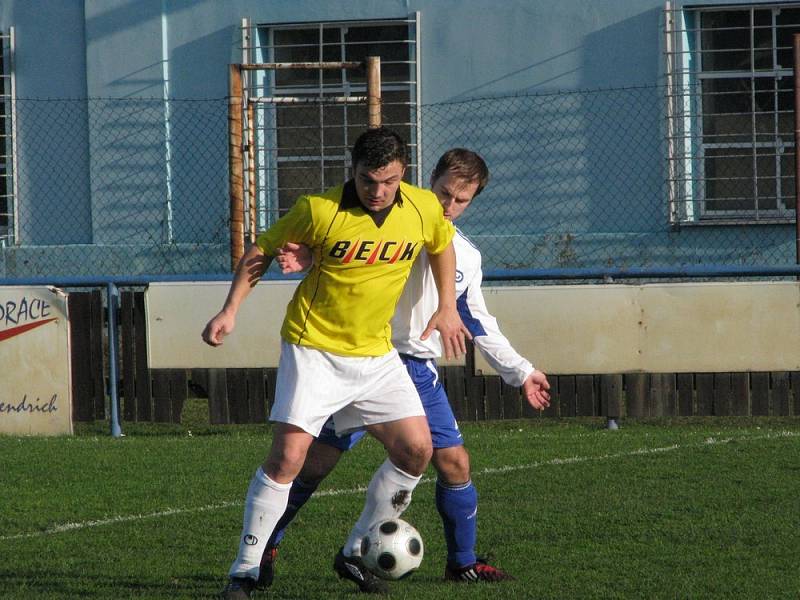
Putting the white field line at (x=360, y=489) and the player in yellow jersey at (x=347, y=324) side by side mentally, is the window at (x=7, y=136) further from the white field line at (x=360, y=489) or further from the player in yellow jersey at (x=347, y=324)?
the player in yellow jersey at (x=347, y=324)

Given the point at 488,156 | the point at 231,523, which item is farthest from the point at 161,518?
the point at 488,156

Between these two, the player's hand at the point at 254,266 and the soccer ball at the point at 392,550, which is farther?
the soccer ball at the point at 392,550

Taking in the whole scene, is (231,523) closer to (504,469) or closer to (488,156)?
(504,469)

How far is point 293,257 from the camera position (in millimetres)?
4930

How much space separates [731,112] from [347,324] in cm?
1061

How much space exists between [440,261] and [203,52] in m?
10.7

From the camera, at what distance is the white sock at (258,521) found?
4.96 m

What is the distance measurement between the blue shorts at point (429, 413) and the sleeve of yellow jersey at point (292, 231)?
2.67 ft

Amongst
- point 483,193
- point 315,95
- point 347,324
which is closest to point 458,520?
point 347,324

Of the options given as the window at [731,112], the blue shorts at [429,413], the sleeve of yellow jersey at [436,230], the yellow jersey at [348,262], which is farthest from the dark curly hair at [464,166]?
the window at [731,112]

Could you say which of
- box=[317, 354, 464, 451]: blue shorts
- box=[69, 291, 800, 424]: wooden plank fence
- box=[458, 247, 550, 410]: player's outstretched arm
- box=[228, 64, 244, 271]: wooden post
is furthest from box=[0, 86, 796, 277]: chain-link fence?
box=[317, 354, 464, 451]: blue shorts

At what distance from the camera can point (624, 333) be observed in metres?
10.2

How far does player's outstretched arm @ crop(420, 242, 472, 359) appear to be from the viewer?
5.25m

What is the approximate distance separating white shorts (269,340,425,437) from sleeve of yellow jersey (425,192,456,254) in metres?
0.44
